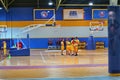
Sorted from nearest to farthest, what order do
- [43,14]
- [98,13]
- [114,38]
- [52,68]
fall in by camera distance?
[114,38]
[52,68]
[43,14]
[98,13]

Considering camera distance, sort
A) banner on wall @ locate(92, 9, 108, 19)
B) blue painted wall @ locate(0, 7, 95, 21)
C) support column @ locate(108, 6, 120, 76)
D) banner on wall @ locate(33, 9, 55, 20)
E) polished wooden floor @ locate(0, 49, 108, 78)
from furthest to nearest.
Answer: banner on wall @ locate(92, 9, 108, 19) → blue painted wall @ locate(0, 7, 95, 21) → banner on wall @ locate(33, 9, 55, 20) → polished wooden floor @ locate(0, 49, 108, 78) → support column @ locate(108, 6, 120, 76)

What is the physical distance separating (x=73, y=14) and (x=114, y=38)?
2088 centimetres

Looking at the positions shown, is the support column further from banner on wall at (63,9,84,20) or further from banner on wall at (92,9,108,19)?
banner on wall at (92,9,108,19)

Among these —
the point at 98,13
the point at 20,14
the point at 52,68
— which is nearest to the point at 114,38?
the point at 52,68

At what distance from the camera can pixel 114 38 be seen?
38.4 ft

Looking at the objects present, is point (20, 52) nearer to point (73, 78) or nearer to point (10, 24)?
point (10, 24)

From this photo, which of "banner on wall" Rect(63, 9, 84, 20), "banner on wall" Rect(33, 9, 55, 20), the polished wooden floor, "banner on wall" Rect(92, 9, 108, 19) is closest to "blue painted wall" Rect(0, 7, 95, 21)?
"banner on wall" Rect(63, 9, 84, 20)

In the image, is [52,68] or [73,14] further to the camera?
[73,14]

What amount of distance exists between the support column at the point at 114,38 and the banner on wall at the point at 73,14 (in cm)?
2081

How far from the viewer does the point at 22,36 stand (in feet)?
105

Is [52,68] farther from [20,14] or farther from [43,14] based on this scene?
[20,14]

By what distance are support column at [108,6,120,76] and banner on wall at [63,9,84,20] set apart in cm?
2081

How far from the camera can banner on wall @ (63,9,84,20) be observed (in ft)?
106

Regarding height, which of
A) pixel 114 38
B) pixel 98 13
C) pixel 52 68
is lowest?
pixel 52 68
